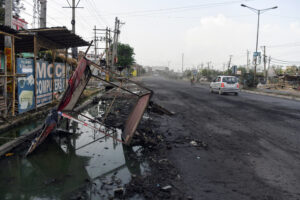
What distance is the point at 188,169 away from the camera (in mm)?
4223

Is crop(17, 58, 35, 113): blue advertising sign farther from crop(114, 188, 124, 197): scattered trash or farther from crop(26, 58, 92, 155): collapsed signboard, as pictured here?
crop(114, 188, 124, 197): scattered trash

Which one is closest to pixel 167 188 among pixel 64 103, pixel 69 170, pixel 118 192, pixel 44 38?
pixel 118 192

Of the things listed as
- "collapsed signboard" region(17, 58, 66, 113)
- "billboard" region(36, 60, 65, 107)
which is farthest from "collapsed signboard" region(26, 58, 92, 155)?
"billboard" region(36, 60, 65, 107)

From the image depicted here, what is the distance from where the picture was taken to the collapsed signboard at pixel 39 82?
7.87 meters

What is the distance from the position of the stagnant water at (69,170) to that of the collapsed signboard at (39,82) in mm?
3006

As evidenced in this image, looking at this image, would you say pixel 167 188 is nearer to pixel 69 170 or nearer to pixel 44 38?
pixel 69 170

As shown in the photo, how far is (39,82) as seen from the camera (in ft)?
30.6

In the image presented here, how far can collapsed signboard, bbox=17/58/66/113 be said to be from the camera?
7867mm

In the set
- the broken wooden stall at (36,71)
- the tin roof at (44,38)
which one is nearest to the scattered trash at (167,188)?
the broken wooden stall at (36,71)

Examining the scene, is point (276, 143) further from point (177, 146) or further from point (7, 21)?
point (7, 21)

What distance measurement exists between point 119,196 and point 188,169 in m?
1.53

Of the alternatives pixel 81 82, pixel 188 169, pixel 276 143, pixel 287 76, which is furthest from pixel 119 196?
pixel 287 76

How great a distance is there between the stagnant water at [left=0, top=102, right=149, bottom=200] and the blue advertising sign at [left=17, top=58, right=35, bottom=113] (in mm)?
2828

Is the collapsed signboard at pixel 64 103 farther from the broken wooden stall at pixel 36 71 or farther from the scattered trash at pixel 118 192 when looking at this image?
the broken wooden stall at pixel 36 71
